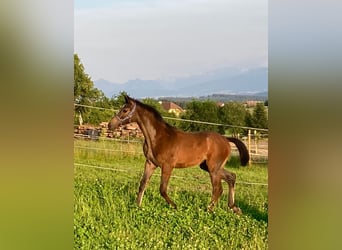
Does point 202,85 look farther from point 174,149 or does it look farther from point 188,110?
point 174,149

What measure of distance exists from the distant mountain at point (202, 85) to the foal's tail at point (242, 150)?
30 centimetres

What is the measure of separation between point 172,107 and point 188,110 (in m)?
0.11

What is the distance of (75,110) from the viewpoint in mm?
3564

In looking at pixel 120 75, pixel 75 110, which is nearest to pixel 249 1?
pixel 120 75

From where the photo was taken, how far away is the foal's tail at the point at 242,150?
335 cm

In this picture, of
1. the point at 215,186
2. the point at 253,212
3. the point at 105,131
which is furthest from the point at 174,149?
the point at 253,212

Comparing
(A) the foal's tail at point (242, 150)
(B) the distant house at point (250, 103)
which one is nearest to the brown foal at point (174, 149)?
(A) the foal's tail at point (242, 150)

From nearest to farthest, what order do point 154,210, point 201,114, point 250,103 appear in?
1. point 250,103
2. point 201,114
3. point 154,210

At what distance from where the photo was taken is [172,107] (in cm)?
347

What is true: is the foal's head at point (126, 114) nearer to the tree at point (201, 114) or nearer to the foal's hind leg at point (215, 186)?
the tree at point (201, 114)
